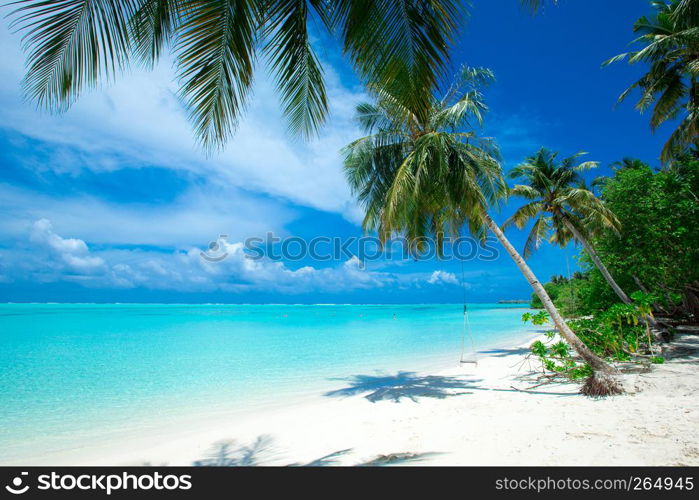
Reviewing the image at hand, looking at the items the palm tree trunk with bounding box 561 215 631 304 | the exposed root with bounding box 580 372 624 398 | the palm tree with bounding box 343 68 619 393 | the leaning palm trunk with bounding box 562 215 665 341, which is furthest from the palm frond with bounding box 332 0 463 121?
the palm tree trunk with bounding box 561 215 631 304

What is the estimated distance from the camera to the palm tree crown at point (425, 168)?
690 centimetres

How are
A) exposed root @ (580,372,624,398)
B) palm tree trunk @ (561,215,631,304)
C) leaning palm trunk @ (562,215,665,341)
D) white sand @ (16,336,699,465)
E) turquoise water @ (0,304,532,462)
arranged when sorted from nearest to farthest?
1. white sand @ (16,336,699,465)
2. exposed root @ (580,372,624,398)
3. turquoise water @ (0,304,532,462)
4. leaning palm trunk @ (562,215,665,341)
5. palm tree trunk @ (561,215,631,304)

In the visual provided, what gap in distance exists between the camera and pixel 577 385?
652 cm

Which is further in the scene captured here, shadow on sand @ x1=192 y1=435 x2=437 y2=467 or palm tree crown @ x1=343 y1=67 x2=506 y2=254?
palm tree crown @ x1=343 y1=67 x2=506 y2=254

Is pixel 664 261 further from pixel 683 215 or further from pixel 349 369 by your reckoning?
pixel 349 369

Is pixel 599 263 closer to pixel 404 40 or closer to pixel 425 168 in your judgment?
pixel 425 168

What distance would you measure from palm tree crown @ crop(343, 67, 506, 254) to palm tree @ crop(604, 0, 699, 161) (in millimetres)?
7134

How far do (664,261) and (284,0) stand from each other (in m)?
10.8

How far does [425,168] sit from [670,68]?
399 inches

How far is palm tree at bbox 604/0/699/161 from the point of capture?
31.8 feet

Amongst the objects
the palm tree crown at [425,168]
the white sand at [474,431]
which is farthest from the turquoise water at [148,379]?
the palm tree crown at [425,168]
